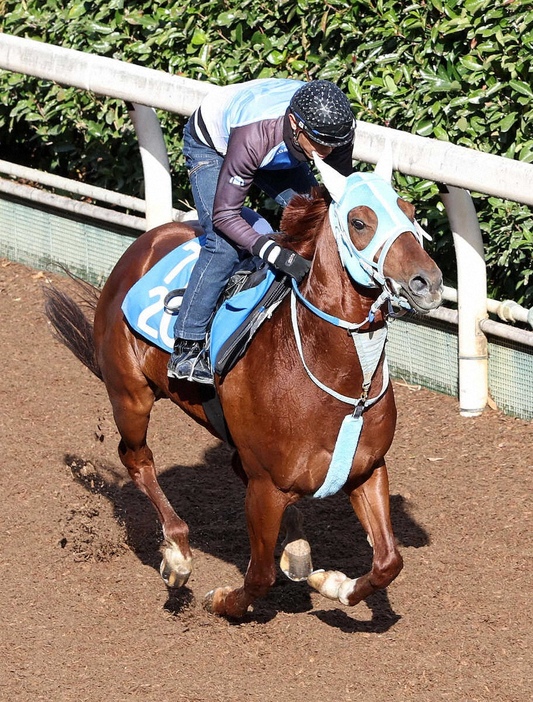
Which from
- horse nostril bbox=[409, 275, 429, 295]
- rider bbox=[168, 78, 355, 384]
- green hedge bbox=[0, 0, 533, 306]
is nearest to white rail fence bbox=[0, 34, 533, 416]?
green hedge bbox=[0, 0, 533, 306]

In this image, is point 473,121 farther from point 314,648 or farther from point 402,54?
point 314,648

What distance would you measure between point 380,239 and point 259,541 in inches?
58.9

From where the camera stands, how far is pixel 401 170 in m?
6.27

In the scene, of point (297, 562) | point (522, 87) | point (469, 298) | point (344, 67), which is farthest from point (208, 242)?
point (344, 67)

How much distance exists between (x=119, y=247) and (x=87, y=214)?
0.32 meters

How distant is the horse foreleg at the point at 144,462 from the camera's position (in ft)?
18.3

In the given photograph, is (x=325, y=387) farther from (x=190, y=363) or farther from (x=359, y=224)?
(x=190, y=363)

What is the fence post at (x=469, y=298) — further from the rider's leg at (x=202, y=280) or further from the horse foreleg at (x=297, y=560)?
the horse foreleg at (x=297, y=560)

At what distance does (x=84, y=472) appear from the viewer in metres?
6.72

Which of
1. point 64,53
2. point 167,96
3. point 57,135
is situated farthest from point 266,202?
point 57,135

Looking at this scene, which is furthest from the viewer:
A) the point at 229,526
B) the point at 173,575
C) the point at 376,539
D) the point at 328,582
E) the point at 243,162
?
the point at 229,526

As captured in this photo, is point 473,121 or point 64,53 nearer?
point 473,121

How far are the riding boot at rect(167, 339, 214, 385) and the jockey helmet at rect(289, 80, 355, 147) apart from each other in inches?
45.6

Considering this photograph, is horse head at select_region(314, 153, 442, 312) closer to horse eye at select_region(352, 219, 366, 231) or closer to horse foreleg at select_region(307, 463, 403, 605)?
horse eye at select_region(352, 219, 366, 231)
